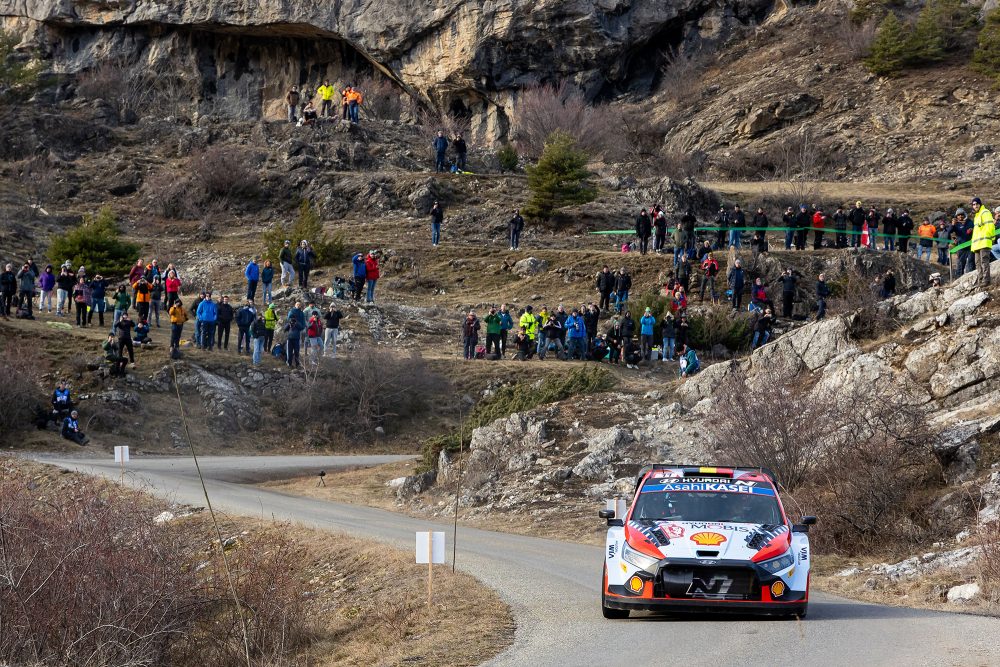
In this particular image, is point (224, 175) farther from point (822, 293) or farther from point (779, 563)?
point (779, 563)

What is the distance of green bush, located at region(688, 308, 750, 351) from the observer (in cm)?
3938

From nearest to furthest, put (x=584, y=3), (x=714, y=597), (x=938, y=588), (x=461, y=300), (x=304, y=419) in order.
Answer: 1. (x=714, y=597)
2. (x=938, y=588)
3. (x=304, y=419)
4. (x=461, y=300)
5. (x=584, y=3)

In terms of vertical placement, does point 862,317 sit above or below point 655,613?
above

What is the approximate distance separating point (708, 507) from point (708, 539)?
873mm

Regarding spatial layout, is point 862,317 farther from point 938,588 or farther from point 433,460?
point 938,588

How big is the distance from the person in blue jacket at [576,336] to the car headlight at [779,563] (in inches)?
1015

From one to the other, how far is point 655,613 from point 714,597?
124 cm

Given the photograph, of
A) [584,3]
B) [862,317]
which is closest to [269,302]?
[862,317]

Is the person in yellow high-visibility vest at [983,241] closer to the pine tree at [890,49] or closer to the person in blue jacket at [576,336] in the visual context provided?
the person in blue jacket at [576,336]

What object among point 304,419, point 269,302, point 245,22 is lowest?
point 304,419

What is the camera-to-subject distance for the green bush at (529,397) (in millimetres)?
29641

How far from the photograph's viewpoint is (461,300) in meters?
45.3

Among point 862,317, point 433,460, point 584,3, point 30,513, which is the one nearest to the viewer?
point 30,513

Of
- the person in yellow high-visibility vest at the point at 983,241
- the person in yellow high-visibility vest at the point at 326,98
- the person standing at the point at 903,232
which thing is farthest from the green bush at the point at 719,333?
the person in yellow high-visibility vest at the point at 326,98
